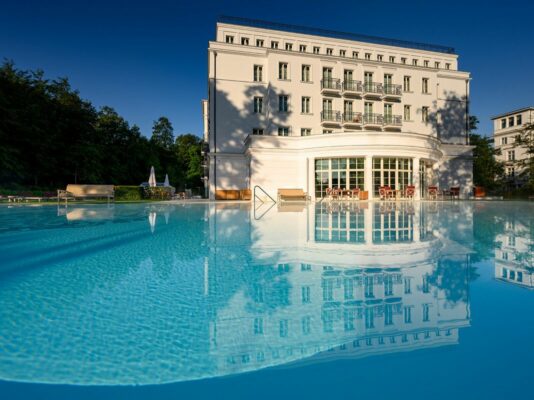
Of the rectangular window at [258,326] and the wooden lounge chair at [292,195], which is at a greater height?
the wooden lounge chair at [292,195]

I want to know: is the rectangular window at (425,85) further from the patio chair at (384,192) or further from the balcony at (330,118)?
the patio chair at (384,192)

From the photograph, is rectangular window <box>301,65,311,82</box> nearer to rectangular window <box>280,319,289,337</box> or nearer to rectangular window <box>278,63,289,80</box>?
rectangular window <box>278,63,289,80</box>

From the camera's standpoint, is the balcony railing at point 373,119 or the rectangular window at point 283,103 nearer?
the rectangular window at point 283,103

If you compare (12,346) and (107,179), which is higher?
(107,179)

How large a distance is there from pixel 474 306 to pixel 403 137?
777 inches

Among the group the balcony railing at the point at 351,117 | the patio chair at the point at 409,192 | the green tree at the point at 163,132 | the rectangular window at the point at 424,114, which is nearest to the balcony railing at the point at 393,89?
the rectangular window at the point at 424,114

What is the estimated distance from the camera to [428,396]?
140 cm

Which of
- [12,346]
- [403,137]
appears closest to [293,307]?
[12,346]

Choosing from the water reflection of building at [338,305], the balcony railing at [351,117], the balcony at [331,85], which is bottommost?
the water reflection of building at [338,305]

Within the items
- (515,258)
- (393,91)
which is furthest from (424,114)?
(515,258)

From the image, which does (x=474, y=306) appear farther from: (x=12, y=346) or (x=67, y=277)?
(x=67, y=277)

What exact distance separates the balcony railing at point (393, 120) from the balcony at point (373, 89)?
231 centimetres

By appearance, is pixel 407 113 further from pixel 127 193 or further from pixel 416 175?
pixel 127 193

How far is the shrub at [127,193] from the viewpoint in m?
22.2
